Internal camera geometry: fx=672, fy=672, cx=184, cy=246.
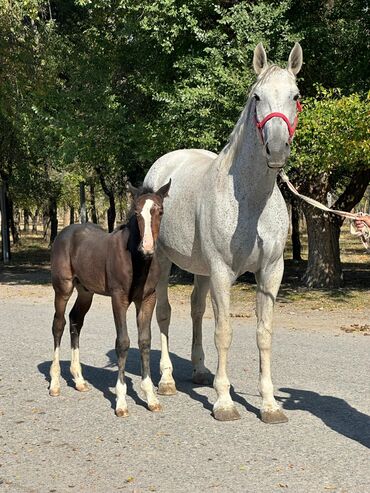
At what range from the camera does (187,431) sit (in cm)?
617

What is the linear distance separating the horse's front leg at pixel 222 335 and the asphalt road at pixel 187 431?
0.40 feet

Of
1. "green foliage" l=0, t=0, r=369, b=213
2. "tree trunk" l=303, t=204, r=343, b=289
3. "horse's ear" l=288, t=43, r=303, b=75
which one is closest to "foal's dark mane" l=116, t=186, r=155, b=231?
"horse's ear" l=288, t=43, r=303, b=75

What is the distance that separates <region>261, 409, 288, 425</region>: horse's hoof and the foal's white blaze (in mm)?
1922

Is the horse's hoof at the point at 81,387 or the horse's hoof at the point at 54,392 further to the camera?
the horse's hoof at the point at 81,387

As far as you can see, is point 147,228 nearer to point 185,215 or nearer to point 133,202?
point 133,202

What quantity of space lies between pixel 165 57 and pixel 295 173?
178 inches

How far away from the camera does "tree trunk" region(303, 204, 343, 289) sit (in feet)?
58.0

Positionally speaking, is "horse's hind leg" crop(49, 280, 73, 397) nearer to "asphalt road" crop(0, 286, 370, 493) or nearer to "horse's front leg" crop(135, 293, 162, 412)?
"asphalt road" crop(0, 286, 370, 493)

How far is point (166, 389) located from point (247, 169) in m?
2.71

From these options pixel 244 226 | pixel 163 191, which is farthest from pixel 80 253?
pixel 244 226

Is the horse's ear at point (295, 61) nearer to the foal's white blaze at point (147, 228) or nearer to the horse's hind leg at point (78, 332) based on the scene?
the foal's white blaze at point (147, 228)

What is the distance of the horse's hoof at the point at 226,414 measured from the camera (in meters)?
A: 6.46

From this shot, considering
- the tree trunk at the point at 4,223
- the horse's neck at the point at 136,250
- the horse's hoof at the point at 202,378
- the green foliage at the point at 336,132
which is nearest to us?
the horse's neck at the point at 136,250

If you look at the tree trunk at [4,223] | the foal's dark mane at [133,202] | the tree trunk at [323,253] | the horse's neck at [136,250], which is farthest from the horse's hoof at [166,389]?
the tree trunk at [4,223]
